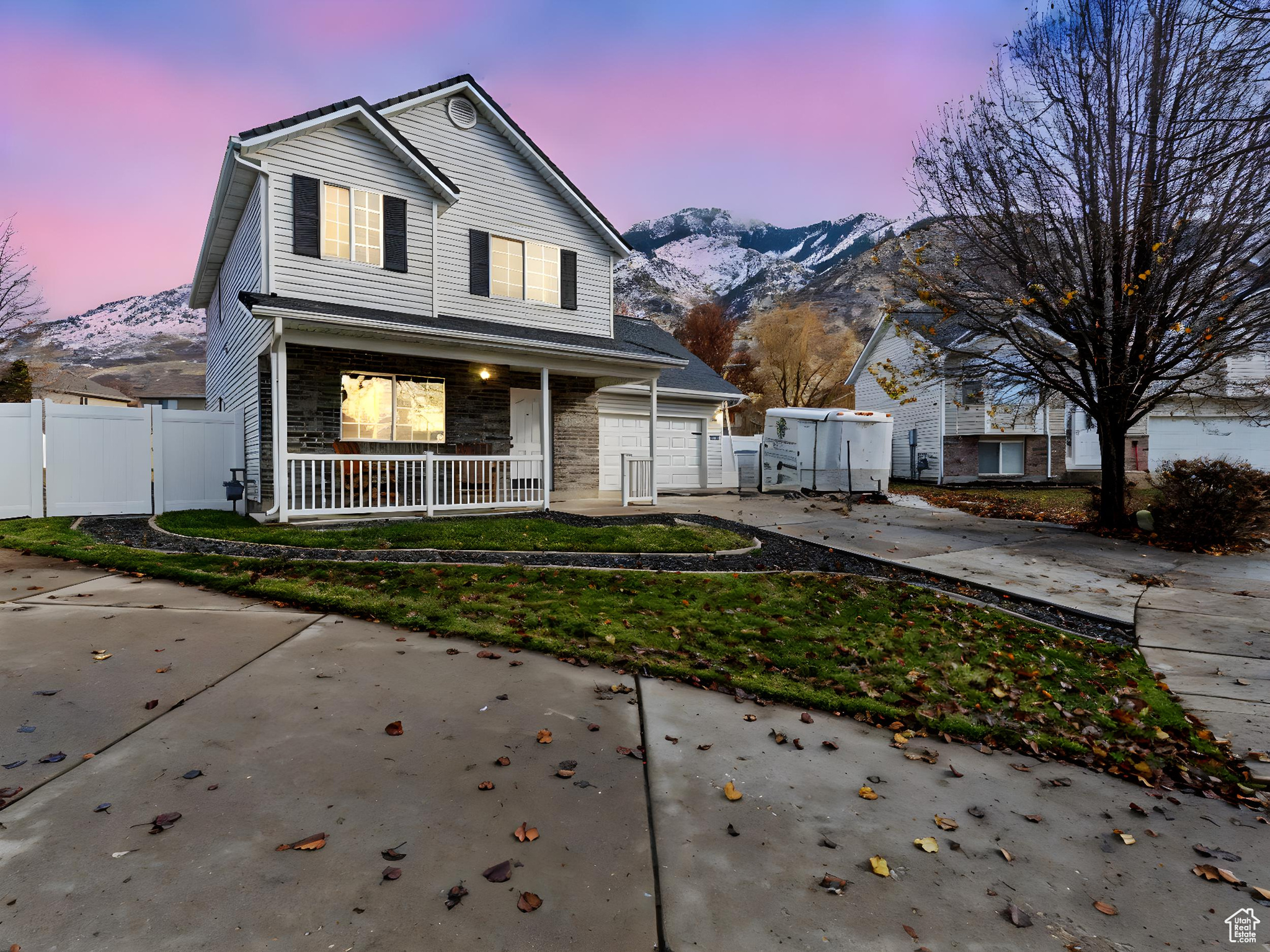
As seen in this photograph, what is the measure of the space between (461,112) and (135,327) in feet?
562

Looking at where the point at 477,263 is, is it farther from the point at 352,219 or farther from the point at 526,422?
the point at 526,422

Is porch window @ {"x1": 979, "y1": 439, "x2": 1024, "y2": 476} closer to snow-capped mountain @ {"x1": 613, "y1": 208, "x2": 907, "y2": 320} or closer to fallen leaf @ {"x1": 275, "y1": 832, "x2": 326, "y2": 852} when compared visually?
fallen leaf @ {"x1": 275, "y1": 832, "x2": 326, "y2": 852}

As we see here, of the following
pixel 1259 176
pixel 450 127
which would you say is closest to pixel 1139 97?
pixel 1259 176

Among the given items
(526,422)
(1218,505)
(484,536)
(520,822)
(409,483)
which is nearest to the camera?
(520,822)

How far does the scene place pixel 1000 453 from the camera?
24.5 meters

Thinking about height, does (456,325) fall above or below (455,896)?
above

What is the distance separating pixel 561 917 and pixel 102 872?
4.96 ft

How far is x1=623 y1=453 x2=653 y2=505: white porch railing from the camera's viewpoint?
41.2 ft

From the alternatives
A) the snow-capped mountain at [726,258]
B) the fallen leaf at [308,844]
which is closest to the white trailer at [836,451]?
the fallen leaf at [308,844]

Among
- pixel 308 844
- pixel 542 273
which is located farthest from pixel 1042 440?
pixel 308 844

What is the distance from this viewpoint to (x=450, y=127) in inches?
496

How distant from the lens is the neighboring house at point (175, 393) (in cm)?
4238

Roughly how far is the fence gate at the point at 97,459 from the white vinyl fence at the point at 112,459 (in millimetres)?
11

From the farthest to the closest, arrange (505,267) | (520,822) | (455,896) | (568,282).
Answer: (568,282) → (505,267) → (520,822) → (455,896)
